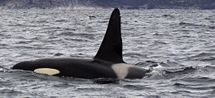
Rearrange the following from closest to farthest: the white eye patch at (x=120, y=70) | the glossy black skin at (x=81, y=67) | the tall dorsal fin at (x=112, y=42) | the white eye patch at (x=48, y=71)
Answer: the glossy black skin at (x=81, y=67)
the white eye patch at (x=48, y=71)
the white eye patch at (x=120, y=70)
the tall dorsal fin at (x=112, y=42)

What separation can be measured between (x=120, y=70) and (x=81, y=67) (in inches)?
43.3

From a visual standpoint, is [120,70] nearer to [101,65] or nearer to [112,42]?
[101,65]

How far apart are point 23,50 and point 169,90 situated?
10.7 m

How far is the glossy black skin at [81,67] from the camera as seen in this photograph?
1377 centimetres

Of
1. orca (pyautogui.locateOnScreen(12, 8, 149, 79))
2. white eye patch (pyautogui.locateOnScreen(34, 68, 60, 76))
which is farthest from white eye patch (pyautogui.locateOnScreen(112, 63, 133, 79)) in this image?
white eye patch (pyautogui.locateOnScreen(34, 68, 60, 76))

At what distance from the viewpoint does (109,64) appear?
14148mm

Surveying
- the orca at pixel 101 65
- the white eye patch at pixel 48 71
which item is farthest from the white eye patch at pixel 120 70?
the white eye patch at pixel 48 71

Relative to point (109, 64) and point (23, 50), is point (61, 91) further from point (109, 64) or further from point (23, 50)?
point (23, 50)

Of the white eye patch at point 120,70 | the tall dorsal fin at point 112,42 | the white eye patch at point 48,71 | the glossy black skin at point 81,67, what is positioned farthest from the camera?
the tall dorsal fin at point 112,42

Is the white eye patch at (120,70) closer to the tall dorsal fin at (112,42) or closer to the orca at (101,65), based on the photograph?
the orca at (101,65)

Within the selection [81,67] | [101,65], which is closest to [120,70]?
[101,65]

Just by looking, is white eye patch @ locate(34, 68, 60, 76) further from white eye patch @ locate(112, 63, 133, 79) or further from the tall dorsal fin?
white eye patch @ locate(112, 63, 133, 79)

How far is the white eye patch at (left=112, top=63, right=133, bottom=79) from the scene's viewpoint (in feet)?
46.0

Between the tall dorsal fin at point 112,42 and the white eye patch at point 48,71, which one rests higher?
the tall dorsal fin at point 112,42
